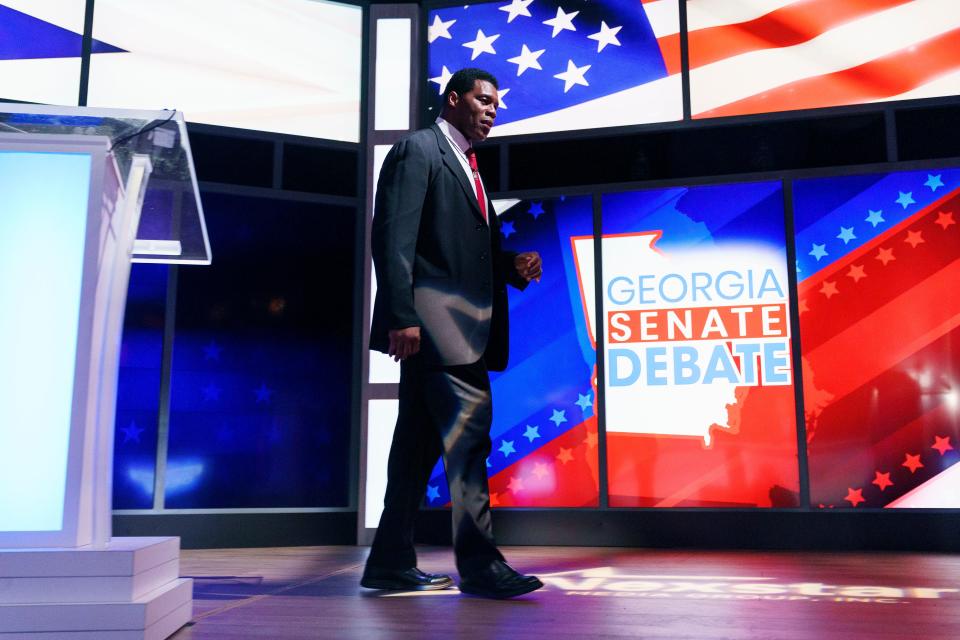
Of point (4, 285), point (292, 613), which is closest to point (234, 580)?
point (292, 613)

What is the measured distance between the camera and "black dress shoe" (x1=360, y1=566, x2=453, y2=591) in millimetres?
2635

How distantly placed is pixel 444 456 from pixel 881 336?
2.88 meters

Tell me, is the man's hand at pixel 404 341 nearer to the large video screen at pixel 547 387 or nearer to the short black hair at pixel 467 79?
the short black hair at pixel 467 79

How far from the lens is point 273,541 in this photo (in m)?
4.64

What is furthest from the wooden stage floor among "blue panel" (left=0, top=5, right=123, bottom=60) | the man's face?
"blue panel" (left=0, top=5, right=123, bottom=60)

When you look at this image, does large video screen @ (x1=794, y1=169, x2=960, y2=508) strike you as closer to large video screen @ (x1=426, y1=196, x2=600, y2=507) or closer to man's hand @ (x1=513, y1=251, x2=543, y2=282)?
large video screen @ (x1=426, y1=196, x2=600, y2=507)

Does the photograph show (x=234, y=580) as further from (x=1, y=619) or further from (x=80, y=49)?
(x=80, y=49)

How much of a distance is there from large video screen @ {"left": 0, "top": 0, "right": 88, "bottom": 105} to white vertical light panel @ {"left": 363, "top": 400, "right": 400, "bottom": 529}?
2442 mm

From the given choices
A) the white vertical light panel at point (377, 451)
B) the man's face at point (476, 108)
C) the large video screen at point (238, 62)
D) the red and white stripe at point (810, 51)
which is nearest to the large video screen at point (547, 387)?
the white vertical light panel at point (377, 451)

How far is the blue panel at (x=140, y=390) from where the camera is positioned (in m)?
4.52

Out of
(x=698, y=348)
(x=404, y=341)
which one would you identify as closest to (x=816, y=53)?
(x=698, y=348)

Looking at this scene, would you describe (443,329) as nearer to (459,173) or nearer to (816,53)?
(459,173)

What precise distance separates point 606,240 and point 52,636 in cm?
369

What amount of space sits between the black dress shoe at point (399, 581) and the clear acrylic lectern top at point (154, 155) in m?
1.12
